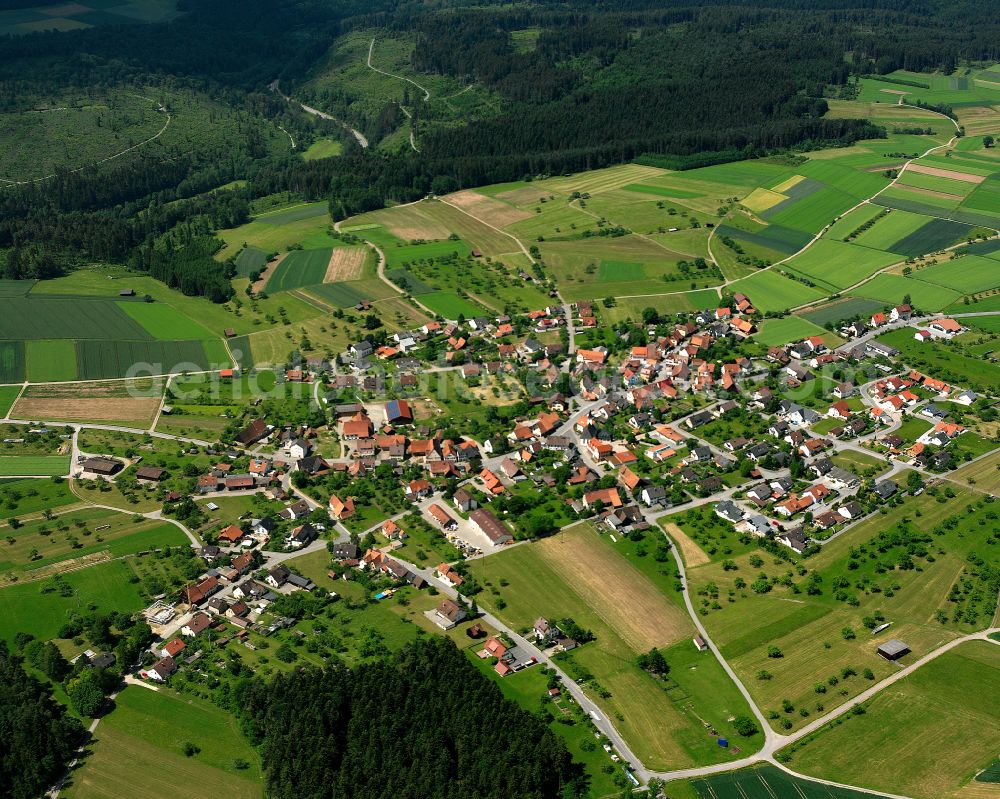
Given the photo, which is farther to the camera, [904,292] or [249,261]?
[249,261]

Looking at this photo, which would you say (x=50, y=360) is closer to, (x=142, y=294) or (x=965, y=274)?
(x=142, y=294)

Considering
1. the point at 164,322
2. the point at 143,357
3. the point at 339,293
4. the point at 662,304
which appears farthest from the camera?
the point at 339,293

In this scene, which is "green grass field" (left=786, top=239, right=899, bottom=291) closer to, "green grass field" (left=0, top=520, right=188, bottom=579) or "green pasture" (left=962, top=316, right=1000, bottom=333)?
"green pasture" (left=962, top=316, right=1000, bottom=333)

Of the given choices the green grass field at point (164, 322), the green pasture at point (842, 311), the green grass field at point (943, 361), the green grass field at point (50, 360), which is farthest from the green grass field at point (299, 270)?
the green grass field at point (943, 361)

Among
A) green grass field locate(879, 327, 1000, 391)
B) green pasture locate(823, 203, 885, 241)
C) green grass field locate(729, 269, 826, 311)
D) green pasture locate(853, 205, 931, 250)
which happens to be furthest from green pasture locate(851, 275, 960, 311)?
green pasture locate(823, 203, 885, 241)

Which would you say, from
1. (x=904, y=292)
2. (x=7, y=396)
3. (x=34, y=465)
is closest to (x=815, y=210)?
(x=904, y=292)
